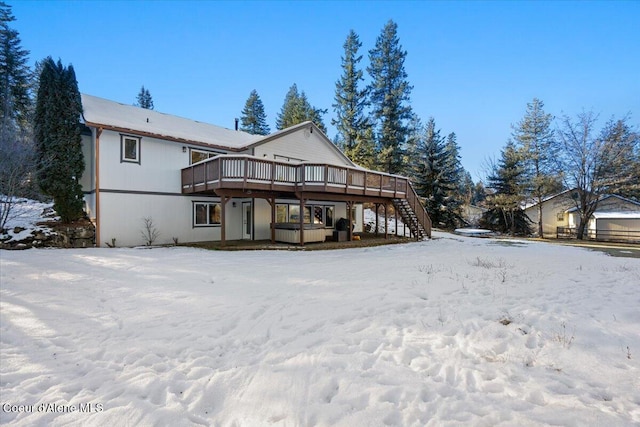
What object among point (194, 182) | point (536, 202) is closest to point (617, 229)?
point (536, 202)

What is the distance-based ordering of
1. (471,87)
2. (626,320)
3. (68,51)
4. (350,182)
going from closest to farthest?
(626,320) → (68,51) → (350,182) → (471,87)

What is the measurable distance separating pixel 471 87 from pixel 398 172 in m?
12.2

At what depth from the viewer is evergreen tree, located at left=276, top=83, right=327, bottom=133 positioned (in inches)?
1469

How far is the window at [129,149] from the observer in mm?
13117

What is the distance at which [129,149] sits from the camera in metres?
13.4

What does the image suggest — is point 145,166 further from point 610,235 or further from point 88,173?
point 610,235

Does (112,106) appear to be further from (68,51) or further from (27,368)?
(27,368)

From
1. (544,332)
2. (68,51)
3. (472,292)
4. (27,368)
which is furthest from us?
(68,51)

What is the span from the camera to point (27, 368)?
342 cm

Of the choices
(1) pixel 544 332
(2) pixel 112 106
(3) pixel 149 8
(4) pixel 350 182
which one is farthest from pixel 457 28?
(2) pixel 112 106

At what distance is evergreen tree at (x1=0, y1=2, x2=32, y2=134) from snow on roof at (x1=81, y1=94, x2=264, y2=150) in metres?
15.2

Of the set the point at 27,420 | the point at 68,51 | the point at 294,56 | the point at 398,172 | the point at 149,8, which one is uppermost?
the point at 294,56

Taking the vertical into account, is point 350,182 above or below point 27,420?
above

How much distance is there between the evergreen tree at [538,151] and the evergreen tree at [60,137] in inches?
1275
